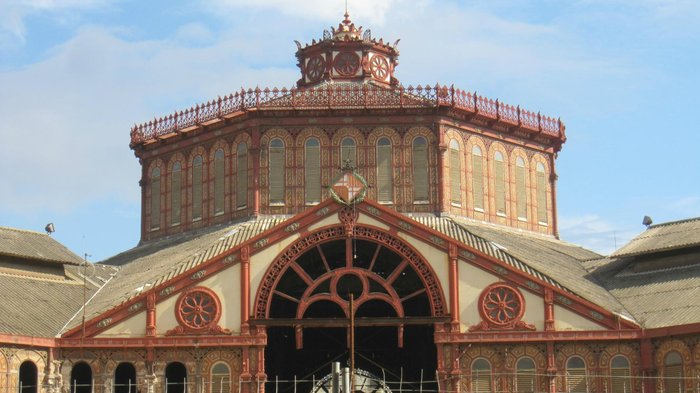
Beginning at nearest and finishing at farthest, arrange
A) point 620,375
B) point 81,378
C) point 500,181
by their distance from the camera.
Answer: point 620,375
point 81,378
point 500,181

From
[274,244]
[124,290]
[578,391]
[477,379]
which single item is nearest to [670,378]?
[578,391]

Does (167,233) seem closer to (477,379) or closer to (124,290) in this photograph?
(124,290)

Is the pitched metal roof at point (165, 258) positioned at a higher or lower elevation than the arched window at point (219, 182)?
lower

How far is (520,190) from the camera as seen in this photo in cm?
9838

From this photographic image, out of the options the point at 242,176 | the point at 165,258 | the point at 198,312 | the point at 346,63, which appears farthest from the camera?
the point at 346,63

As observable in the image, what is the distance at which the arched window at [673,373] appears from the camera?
78.8 metres

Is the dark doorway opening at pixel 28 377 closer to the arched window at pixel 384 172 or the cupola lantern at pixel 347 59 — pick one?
the arched window at pixel 384 172

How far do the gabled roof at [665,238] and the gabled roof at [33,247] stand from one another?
32.0 metres

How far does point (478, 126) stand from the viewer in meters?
96.1

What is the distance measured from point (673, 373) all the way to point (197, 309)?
987 inches

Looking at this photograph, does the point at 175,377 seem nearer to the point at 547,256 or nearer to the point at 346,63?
the point at 547,256

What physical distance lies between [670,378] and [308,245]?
2022 cm

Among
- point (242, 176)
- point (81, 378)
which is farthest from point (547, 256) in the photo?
point (81, 378)

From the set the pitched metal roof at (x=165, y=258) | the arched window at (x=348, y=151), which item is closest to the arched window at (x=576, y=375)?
the pitched metal roof at (x=165, y=258)
